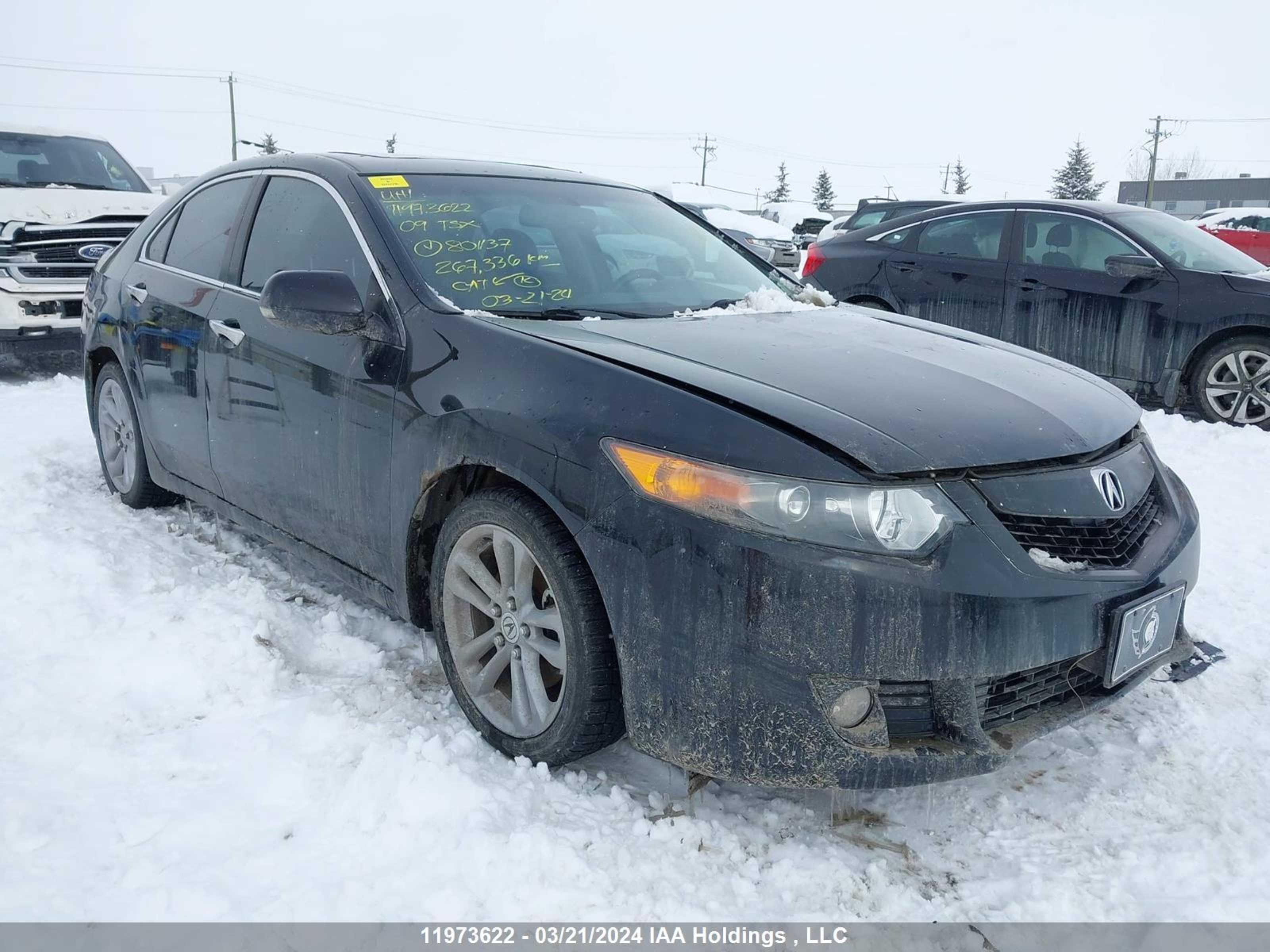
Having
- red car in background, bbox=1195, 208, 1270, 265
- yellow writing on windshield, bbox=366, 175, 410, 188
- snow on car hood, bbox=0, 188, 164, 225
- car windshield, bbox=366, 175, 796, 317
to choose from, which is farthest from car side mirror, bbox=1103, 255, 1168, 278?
red car in background, bbox=1195, 208, 1270, 265

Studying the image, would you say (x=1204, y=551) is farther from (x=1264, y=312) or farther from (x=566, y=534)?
(x=566, y=534)

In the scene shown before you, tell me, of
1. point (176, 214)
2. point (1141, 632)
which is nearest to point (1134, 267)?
point (1141, 632)

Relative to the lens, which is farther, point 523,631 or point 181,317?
point 181,317

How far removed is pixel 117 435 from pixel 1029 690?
4.11 metres

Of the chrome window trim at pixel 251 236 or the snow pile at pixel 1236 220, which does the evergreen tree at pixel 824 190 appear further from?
the chrome window trim at pixel 251 236

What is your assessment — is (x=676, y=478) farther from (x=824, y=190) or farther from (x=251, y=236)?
(x=824, y=190)

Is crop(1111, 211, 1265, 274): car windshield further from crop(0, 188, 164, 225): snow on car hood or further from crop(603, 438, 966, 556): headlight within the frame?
crop(0, 188, 164, 225): snow on car hood

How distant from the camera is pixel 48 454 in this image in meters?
5.43

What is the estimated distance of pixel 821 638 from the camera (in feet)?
6.77

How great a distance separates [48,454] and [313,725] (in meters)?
3.59

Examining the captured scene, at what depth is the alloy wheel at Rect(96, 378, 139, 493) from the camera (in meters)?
4.50
